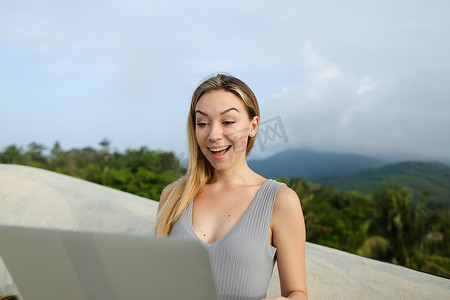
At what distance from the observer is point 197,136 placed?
1.67m

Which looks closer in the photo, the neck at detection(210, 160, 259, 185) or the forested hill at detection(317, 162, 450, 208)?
the neck at detection(210, 160, 259, 185)

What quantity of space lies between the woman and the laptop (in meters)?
0.69

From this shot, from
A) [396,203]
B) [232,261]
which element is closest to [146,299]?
[232,261]

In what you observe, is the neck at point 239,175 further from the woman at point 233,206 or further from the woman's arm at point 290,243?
the woman's arm at point 290,243

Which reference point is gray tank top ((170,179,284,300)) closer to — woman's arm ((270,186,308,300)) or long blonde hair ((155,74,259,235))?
woman's arm ((270,186,308,300))

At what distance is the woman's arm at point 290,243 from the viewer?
1.40m

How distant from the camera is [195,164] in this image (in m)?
1.81

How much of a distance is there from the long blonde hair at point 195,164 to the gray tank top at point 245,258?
33cm

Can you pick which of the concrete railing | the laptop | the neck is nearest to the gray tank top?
the neck

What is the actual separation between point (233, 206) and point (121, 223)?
186cm

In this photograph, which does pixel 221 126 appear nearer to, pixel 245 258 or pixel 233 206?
pixel 233 206

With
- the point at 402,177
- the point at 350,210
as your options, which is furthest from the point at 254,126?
the point at 402,177

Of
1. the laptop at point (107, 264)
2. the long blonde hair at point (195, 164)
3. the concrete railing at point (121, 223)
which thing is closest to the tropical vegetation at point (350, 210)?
the concrete railing at point (121, 223)

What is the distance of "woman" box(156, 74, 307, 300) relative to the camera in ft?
4.74
